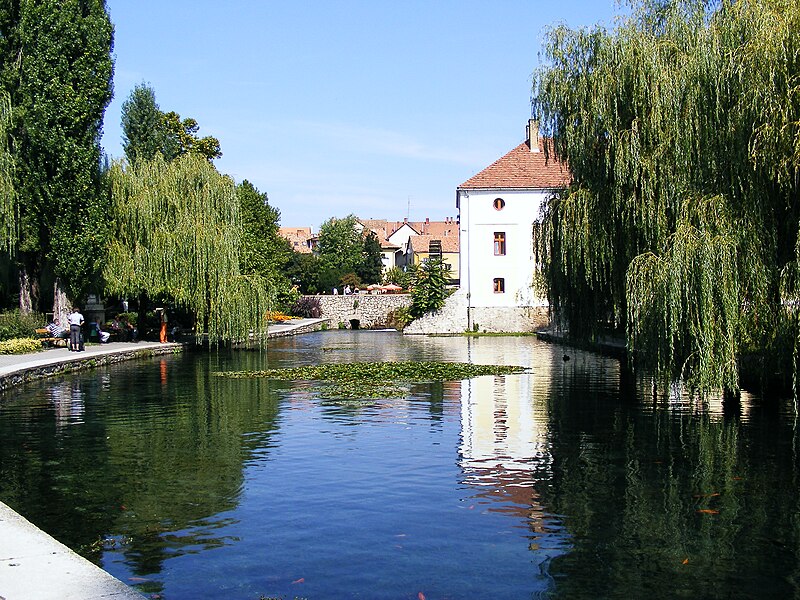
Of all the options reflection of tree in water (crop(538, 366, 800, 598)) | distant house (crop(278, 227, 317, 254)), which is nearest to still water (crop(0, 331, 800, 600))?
reflection of tree in water (crop(538, 366, 800, 598))

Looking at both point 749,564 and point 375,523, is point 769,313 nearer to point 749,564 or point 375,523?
point 749,564

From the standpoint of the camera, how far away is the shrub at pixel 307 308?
246 ft

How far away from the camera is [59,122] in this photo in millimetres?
31641

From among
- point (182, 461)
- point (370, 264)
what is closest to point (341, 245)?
point (370, 264)

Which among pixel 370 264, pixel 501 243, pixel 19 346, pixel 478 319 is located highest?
pixel 370 264

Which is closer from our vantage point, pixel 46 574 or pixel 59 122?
pixel 46 574

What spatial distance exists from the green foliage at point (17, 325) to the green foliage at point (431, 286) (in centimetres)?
2586

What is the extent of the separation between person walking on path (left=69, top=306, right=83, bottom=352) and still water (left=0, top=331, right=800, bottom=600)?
9482 mm

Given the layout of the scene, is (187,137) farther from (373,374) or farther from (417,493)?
(417,493)

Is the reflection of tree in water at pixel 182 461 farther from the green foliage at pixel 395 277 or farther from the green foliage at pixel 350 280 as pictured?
the green foliage at pixel 350 280

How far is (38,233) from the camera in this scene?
1270 inches

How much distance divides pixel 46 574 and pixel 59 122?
27812 millimetres

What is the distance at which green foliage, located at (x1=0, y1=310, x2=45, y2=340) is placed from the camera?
31781 millimetres

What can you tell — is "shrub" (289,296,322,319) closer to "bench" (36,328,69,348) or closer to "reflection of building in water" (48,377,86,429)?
"bench" (36,328,69,348)
